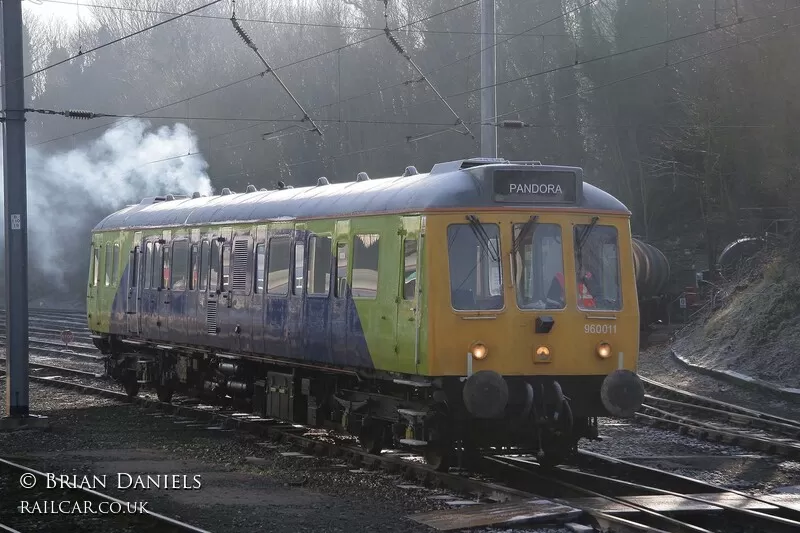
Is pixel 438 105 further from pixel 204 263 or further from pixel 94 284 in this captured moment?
pixel 204 263

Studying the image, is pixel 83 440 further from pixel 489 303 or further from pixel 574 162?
pixel 574 162

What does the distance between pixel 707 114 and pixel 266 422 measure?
21.4 meters

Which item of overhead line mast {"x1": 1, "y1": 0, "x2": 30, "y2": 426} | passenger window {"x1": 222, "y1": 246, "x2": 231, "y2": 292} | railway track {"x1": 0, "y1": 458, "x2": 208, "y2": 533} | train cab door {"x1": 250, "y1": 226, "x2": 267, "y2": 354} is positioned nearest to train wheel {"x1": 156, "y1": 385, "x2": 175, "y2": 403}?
passenger window {"x1": 222, "y1": 246, "x2": 231, "y2": 292}

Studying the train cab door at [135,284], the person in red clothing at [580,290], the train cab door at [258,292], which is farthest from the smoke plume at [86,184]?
the person in red clothing at [580,290]

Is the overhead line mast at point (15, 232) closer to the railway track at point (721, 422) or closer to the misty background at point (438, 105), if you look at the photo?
the railway track at point (721, 422)

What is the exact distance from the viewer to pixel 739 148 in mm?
34656

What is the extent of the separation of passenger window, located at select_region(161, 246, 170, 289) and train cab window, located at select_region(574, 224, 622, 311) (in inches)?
355

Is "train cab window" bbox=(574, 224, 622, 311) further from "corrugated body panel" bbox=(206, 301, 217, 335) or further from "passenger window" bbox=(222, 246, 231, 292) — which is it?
"corrugated body panel" bbox=(206, 301, 217, 335)

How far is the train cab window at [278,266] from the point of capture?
51.2ft

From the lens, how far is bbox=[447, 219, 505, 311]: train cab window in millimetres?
12117

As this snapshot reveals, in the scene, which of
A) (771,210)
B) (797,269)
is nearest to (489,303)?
(797,269)

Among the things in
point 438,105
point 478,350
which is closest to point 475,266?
point 478,350

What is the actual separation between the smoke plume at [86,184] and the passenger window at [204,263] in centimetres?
1304

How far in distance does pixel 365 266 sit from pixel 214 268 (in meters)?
5.02
